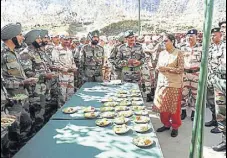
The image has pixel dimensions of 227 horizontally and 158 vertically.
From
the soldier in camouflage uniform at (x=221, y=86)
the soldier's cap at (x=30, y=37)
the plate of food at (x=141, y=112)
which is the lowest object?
the plate of food at (x=141, y=112)

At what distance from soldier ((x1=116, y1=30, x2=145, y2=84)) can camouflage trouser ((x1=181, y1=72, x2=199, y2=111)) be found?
991mm

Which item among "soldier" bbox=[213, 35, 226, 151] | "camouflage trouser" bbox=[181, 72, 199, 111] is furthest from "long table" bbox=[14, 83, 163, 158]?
"camouflage trouser" bbox=[181, 72, 199, 111]

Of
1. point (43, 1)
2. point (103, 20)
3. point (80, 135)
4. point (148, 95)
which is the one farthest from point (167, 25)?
point (80, 135)

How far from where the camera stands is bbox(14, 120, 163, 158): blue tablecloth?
6.78ft

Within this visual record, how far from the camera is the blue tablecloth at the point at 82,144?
207 cm

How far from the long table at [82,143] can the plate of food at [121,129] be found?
36 millimetres

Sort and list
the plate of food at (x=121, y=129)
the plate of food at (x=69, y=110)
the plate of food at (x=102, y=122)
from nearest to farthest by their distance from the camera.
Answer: the plate of food at (x=121, y=129) < the plate of food at (x=102, y=122) < the plate of food at (x=69, y=110)

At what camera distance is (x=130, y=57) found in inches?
223

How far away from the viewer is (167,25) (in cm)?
1953

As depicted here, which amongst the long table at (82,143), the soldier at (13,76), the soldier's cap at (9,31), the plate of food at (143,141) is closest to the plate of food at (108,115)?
the long table at (82,143)

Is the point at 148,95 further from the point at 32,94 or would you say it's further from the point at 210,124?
the point at 32,94

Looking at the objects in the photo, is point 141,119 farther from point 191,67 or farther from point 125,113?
point 191,67

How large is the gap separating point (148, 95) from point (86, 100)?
3138 mm

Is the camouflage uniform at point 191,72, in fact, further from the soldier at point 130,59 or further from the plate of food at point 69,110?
the plate of food at point 69,110
